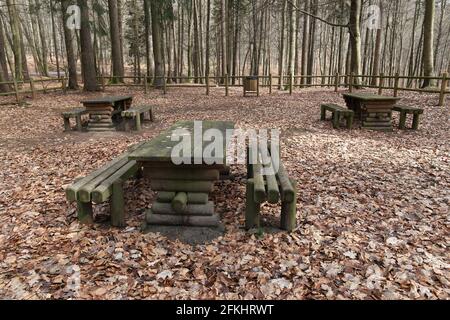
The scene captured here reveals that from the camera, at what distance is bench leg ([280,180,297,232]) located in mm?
3732

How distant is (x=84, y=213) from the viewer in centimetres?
397

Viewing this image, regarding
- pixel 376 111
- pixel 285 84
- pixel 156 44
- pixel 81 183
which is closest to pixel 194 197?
pixel 81 183

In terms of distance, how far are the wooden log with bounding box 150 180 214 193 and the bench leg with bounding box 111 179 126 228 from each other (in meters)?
0.41

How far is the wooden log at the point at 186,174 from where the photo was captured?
150 inches

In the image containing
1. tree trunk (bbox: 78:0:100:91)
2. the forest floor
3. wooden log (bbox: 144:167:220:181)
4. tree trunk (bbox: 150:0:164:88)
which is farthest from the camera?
tree trunk (bbox: 150:0:164:88)

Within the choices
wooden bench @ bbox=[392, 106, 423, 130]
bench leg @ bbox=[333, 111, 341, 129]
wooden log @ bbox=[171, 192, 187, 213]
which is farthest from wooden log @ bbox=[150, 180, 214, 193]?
wooden bench @ bbox=[392, 106, 423, 130]

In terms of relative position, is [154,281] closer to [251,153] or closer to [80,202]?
[80,202]

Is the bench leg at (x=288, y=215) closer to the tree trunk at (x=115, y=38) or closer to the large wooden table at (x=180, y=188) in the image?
the large wooden table at (x=180, y=188)

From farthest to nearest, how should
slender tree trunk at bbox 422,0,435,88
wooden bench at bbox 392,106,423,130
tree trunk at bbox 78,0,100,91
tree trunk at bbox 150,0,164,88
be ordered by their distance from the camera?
tree trunk at bbox 150,0,164,88
tree trunk at bbox 78,0,100,91
slender tree trunk at bbox 422,0,435,88
wooden bench at bbox 392,106,423,130

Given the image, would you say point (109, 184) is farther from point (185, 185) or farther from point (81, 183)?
point (185, 185)

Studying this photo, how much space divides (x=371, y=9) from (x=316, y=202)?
2925 cm

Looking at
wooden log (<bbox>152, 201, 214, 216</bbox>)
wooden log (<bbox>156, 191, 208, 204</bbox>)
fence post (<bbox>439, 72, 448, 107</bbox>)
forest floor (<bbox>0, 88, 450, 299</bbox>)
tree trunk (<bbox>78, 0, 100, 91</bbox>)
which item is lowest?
forest floor (<bbox>0, 88, 450, 299</bbox>)
